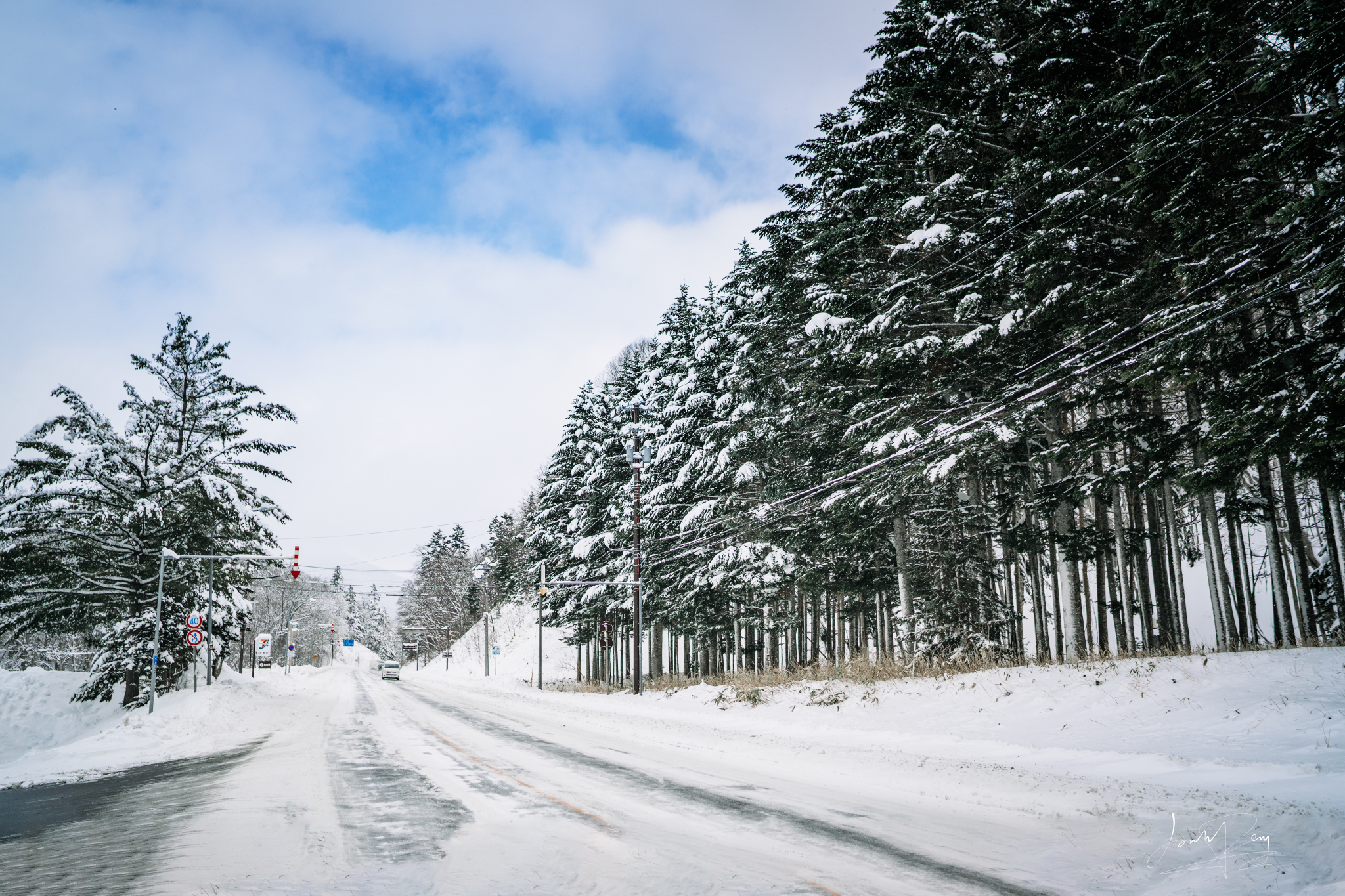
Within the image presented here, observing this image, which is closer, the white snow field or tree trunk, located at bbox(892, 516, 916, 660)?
the white snow field

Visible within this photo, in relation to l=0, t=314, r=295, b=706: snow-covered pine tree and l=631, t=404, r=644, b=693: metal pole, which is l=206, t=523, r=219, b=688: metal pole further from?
l=631, t=404, r=644, b=693: metal pole

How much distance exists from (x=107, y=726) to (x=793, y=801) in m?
25.2

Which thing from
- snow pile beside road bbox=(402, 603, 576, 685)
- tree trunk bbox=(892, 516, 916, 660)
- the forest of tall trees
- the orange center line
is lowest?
snow pile beside road bbox=(402, 603, 576, 685)

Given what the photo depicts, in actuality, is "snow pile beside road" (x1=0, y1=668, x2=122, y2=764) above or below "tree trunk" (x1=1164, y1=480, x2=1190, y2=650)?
below

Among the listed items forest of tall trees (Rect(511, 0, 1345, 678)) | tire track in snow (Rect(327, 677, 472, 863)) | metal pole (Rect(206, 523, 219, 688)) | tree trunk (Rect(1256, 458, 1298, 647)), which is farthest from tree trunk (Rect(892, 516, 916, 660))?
metal pole (Rect(206, 523, 219, 688))

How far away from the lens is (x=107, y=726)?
2316 centimetres

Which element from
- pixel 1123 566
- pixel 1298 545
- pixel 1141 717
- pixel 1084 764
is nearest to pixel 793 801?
pixel 1084 764

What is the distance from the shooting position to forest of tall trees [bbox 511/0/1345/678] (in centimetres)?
1145

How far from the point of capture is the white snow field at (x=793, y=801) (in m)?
5.64

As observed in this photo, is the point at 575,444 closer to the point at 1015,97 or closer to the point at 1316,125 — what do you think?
the point at 1015,97

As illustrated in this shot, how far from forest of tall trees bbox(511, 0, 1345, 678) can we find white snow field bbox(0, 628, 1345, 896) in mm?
3234

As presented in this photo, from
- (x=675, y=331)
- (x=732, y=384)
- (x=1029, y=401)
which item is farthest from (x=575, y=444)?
(x=1029, y=401)

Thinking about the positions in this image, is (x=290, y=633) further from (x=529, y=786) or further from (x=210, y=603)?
(x=529, y=786)

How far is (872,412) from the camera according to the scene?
1916cm
